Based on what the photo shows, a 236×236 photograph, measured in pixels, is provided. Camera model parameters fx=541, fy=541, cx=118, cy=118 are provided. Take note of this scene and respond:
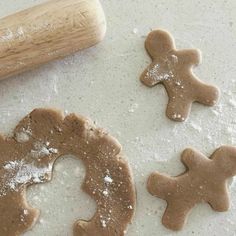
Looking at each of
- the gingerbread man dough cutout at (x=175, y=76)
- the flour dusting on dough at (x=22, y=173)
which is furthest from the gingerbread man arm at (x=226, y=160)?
the flour dusting on dough at (x=22, y=173)

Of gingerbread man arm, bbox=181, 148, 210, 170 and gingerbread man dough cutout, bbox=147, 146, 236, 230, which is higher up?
gingerbread man arm, bbox=181, 148, 210, 170

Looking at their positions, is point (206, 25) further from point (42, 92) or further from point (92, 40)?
point (42, 92)

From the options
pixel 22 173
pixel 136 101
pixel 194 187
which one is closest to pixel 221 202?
pixel 194 187

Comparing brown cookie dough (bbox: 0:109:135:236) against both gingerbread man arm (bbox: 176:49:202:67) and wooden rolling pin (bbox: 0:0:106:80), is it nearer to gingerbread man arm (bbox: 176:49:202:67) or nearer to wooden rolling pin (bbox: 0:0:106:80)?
wooden rolling pin (bbox: 0:0:106:80)

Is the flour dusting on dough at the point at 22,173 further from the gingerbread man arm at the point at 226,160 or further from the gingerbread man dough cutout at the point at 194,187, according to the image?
the gingerbread man arm at the point at 226,160

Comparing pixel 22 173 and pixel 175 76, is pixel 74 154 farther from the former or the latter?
pixel 175 76

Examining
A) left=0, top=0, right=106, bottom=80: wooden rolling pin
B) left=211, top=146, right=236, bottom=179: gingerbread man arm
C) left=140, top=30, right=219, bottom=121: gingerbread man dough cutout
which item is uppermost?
left=0, top=0, right=106, bottom=80: wooden rolling pin

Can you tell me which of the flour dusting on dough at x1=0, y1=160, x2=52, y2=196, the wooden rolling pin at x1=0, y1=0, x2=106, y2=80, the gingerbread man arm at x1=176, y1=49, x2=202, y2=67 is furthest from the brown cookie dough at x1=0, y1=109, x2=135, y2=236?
the gingerbread man arm at x1=176, y1=49, x2=202, y2=67
